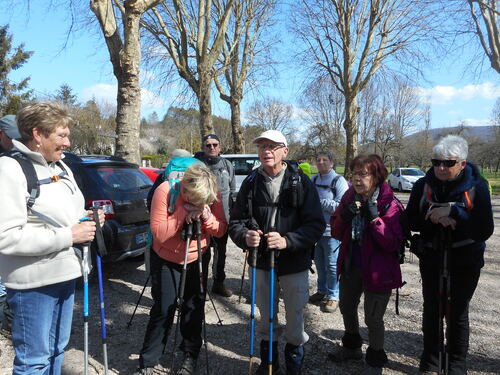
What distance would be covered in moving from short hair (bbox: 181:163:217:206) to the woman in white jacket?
2.44ft

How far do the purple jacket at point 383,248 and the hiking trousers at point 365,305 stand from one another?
9cm

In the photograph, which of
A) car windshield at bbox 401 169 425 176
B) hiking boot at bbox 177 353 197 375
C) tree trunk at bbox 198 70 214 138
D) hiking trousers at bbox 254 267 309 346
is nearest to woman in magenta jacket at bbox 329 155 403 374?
hiking trousers at bbox 254 267 309 346

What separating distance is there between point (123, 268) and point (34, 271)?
3.90 meters

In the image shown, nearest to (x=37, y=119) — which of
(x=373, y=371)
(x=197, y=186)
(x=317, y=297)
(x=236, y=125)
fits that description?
(x=197, y=186)

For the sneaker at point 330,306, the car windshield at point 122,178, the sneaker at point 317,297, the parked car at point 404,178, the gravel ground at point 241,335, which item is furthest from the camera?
the parked car at point 404,178

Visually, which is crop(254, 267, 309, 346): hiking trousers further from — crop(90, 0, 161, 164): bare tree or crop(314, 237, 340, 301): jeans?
crop(90, 0, 161, 164): bare tree

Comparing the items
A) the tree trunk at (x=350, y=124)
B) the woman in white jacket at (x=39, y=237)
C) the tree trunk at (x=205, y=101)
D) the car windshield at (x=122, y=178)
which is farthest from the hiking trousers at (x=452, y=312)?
the tree trunk at (x=350, y=124)

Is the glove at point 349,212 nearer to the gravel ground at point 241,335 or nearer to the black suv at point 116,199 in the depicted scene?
the gravel ground at point 241,335

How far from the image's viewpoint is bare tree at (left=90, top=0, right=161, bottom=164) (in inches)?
266

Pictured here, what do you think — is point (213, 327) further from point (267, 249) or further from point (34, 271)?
point (34, 271)

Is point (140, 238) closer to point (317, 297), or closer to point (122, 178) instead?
point (122, 178)

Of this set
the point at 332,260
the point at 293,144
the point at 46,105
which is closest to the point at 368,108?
the point at 293,144

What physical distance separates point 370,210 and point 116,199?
132 inches

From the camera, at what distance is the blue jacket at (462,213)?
2.45 meters
